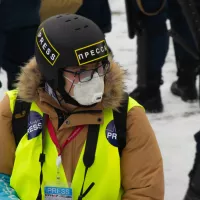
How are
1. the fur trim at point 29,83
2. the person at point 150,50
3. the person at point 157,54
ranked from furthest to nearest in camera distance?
the person at point 157,54 < the person at point 150,50 < the fur trim at point 29,83

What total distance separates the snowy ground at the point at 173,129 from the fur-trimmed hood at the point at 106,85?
0.73 meters

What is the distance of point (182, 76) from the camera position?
586cm

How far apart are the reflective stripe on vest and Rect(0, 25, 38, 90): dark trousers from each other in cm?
190

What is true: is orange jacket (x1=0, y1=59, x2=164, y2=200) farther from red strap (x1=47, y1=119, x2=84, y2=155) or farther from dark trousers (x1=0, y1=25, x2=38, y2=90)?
dark trousers (x1=0, y1=25, x2=38, y2=90)

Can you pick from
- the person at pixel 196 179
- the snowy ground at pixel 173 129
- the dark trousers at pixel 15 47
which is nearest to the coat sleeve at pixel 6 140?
the snowy ground at pixel 173 129

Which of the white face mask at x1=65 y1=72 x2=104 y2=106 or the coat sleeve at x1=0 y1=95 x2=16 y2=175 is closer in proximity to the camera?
the white face mask at x1=65 y1=72 x2=104 y2=106

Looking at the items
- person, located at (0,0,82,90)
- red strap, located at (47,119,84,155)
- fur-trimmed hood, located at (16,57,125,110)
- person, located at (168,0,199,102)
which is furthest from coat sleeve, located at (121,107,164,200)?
person, located at (168,0,199,102)

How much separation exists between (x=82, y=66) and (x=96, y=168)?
471mm

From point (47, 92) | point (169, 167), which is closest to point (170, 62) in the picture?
point (169, 167)

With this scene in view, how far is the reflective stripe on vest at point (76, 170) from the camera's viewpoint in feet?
9.34

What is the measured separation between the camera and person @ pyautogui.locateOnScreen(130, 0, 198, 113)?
525 centimetres

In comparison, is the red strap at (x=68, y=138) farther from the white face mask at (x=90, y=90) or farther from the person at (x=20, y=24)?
the person at (x=20, y=24)

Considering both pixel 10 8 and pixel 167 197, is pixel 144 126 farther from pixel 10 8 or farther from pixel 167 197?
pixel 10 8

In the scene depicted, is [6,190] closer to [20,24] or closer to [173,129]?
[20,24]
